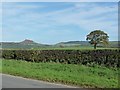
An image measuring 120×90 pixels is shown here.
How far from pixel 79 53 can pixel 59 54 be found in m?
3.70

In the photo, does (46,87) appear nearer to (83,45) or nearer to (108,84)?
(108,84)

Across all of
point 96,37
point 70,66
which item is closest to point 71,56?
point 70,66

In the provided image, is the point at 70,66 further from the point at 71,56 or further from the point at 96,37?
the point at 96,37

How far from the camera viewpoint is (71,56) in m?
35.8

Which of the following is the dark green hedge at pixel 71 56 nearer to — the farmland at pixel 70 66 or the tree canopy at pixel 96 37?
the farmland at pixel 70 66

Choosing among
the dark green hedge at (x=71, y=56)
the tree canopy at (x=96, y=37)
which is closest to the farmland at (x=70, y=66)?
the dark green hedge at (x=71, y=56)

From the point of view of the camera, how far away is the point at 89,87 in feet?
51.1

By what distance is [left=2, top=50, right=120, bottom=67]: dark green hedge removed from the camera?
30348 mm

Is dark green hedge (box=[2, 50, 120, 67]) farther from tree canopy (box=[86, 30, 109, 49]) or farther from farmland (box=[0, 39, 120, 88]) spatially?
tree canopy (box=[86, 30, 109, 49])

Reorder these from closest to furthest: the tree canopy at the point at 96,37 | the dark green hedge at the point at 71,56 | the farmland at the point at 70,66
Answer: the farmland at the point at 70,66
the dark green hedge at the point at 71,56
the tree canopy at the point at 96,37

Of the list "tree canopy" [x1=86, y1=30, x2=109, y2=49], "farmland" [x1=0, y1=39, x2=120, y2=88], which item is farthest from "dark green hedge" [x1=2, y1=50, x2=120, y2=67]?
"tree canopy" [x1=86, y1=30, x2=109, y2=49]

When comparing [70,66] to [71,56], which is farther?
[71,56]

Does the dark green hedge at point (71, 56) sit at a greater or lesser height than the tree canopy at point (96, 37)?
lesser

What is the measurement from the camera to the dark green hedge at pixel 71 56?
99.6 feet
